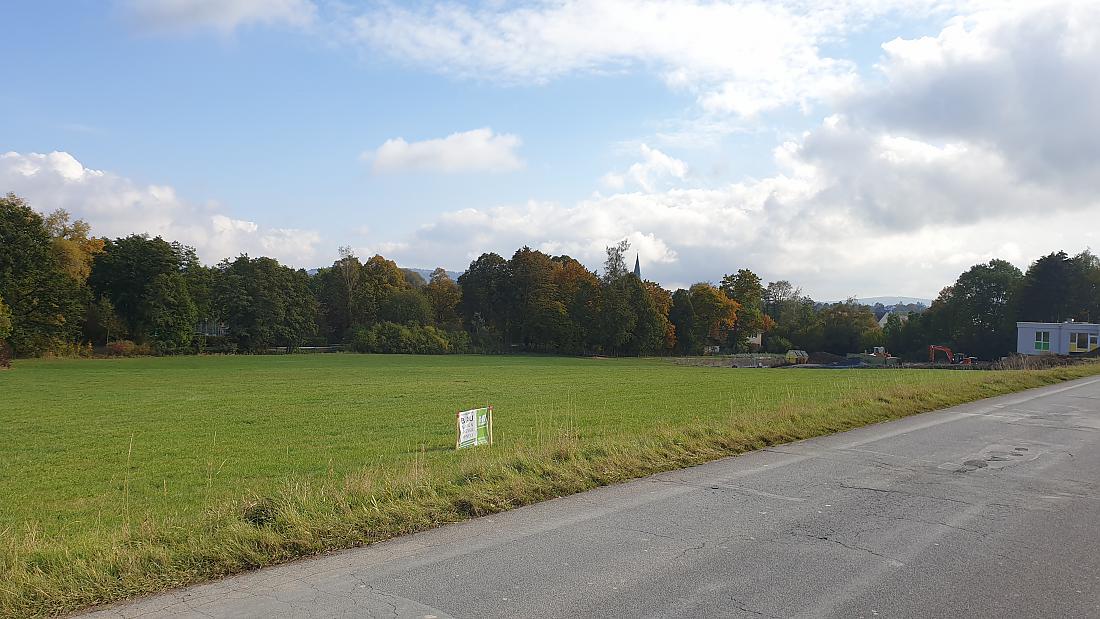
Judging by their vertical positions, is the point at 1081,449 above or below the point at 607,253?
below

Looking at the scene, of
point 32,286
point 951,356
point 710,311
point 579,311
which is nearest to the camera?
point 32,286

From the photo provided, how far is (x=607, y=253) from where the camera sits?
9719 cm

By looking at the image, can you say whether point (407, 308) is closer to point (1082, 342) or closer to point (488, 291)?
point (488, 291)

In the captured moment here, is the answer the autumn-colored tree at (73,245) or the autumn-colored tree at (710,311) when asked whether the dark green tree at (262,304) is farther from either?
the autumn-colored tree at (710,311)

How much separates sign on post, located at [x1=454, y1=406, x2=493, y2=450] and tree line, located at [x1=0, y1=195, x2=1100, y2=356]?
6024cm

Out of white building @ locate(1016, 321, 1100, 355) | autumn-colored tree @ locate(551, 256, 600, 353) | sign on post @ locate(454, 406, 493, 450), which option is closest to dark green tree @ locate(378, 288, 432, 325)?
autumn-colored tree @ locate(551, 256, 600, 353)

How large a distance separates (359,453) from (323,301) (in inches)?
3462

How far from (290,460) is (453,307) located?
89820 millimetres

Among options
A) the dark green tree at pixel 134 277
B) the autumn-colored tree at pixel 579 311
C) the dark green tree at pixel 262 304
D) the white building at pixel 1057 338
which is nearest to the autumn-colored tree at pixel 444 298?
the autumn-colored tree at pixel 579 311

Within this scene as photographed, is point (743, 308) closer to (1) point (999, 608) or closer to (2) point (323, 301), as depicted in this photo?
(2) point (323, 301)

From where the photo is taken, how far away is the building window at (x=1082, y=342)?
227 feet

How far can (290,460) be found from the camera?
1367 centimetres

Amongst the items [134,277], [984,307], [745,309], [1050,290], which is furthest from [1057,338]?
[134,277]

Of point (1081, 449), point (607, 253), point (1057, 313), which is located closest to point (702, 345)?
point (607, 253)
